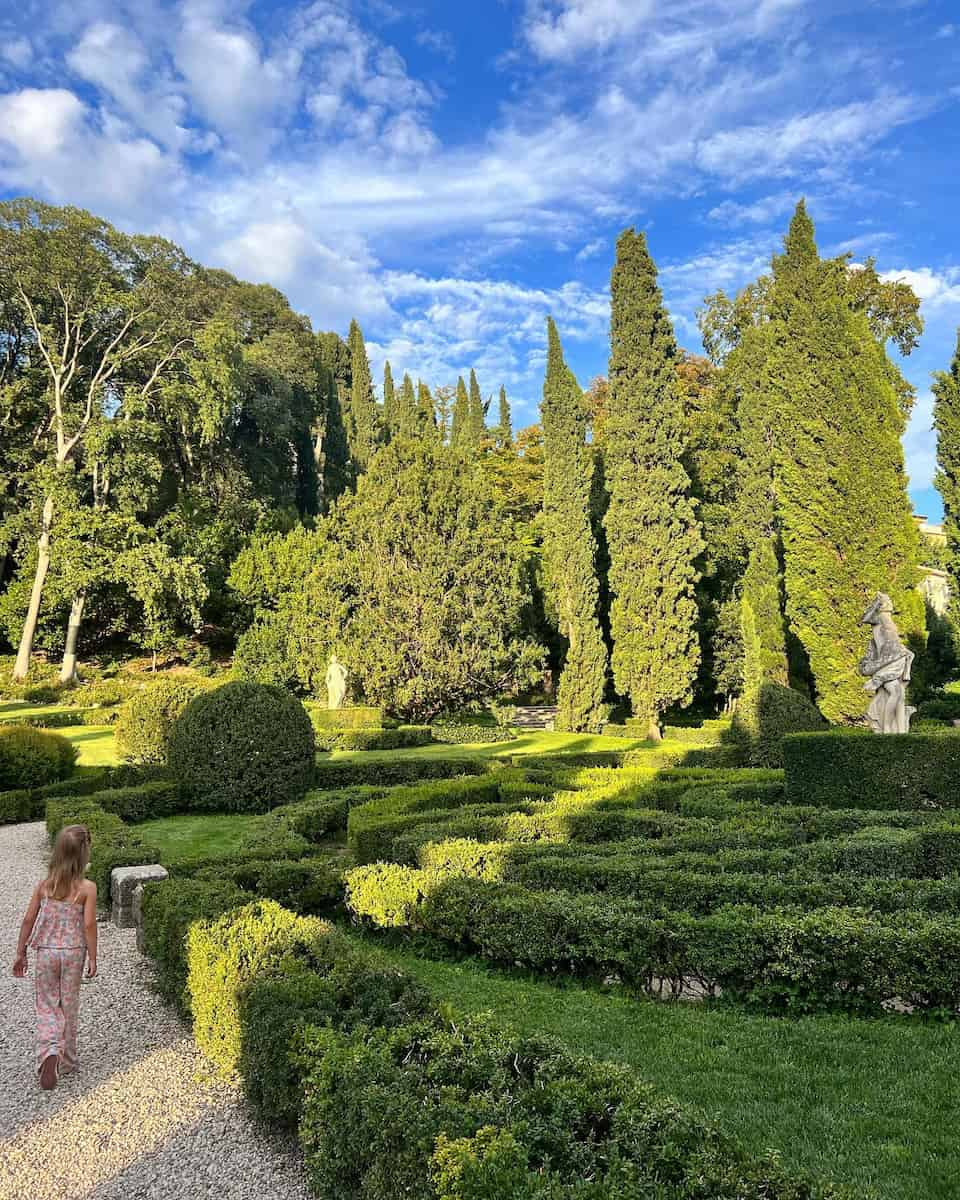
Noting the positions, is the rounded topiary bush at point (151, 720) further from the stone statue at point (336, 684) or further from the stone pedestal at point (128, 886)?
the stone statue at point (336, 684)

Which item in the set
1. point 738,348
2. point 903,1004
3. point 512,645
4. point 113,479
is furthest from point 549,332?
point 903,1004

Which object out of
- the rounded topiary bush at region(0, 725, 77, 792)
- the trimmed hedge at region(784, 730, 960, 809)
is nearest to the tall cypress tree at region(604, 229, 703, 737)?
the trimmed hedge at region(784, 730, 960, 809)

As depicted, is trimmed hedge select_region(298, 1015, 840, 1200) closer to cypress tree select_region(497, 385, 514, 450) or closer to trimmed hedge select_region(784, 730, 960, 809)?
trimmed hedge select_region(784, 730, 960, 809)

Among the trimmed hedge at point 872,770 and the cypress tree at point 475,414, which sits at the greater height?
the cypress tree at point 475,414

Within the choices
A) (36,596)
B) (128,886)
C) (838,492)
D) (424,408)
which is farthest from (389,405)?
(128,886)

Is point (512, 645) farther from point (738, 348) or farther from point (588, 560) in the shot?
point (738, 348)

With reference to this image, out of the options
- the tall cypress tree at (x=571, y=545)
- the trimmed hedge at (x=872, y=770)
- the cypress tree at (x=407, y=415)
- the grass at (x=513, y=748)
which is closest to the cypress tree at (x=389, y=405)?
the cypress tree at (x=407, y=415)

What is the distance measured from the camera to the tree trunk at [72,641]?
27469 millimetres

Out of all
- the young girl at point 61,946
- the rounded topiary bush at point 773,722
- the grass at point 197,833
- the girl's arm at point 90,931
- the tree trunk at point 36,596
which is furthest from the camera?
the tree trunk at point 36,596

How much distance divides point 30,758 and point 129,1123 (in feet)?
32.7

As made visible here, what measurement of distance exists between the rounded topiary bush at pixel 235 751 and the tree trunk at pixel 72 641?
19477 millimetres

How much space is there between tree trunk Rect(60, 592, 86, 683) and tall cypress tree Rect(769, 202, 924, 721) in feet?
77.9

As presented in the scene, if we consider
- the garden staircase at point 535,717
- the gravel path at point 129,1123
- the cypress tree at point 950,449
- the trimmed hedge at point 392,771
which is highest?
the cypress tree at point 950,449

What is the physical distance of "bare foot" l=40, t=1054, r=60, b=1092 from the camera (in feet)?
12.7
